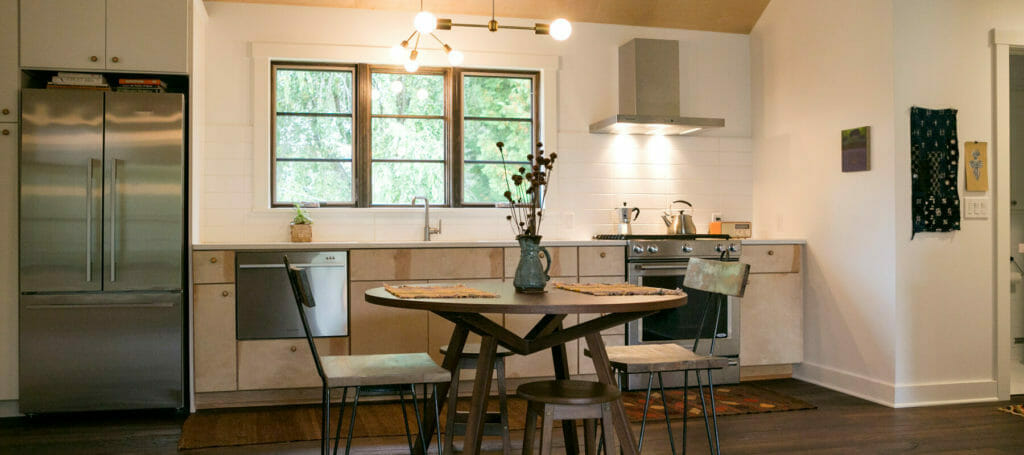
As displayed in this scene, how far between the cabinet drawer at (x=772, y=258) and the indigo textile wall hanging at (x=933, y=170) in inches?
35.1

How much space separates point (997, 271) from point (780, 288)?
1.21 metres

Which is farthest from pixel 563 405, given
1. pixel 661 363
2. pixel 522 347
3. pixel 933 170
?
pixel 933 170

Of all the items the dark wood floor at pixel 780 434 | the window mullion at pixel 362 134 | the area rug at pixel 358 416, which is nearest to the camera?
the dark wood floor at pixel 780 434

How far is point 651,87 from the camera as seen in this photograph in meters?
5.40

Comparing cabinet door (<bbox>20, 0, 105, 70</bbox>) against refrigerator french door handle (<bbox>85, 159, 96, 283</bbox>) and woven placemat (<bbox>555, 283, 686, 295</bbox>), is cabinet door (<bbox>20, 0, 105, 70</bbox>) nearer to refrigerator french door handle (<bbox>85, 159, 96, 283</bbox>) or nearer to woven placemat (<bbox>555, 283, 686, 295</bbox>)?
refrigerator french door handle (<bbox>85, 159, 96, 283</bbox>)

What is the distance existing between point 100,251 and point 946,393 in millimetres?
4702

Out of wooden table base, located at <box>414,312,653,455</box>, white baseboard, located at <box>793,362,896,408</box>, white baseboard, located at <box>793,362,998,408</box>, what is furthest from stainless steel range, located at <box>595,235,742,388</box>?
wooden table base, located at <box>414,312,653,455</box>

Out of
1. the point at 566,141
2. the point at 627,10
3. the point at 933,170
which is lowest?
the point at 933,170

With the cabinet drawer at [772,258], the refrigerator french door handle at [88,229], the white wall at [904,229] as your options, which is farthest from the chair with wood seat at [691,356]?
the refrigerator french door handle at [88,229]

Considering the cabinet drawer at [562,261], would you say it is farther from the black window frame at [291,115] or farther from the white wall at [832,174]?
the white wall at [832,174]

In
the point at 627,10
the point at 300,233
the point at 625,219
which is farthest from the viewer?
the point at 627,10

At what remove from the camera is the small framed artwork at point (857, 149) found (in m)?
4.56

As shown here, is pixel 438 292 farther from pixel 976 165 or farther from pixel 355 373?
pixel 976 165

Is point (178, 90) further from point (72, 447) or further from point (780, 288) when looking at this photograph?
point (780, 288)
